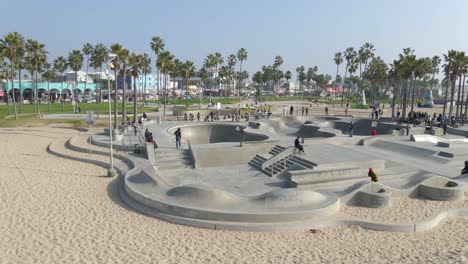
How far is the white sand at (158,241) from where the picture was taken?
9758 mm

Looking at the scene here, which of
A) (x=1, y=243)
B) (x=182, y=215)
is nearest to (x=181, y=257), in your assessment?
(x=182, y=215)

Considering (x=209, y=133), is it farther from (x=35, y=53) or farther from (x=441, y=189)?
(x=35, y=53)

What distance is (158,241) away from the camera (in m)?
10.8

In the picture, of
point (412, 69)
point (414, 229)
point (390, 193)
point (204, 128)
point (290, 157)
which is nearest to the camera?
point (414, 229)

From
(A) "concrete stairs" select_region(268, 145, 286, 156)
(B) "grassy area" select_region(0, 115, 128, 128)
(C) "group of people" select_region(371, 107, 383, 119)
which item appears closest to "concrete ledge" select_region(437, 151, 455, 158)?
(A) "concrete stairs" select_region(268, 145, 286, 156)

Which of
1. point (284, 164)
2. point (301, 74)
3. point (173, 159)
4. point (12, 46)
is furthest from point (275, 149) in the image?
point (301, 74)

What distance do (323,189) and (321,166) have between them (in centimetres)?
237

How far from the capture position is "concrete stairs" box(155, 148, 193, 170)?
20.4 meters

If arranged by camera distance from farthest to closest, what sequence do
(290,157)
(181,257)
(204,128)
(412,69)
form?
(412,69), (204,128), (290,157), (181,257)

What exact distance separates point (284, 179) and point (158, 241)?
8868 millimetres

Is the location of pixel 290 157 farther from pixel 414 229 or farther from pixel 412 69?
pixel 412 69

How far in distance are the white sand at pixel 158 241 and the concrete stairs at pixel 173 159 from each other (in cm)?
563

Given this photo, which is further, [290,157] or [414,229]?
[290,157]

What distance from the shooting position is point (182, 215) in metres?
12.6
